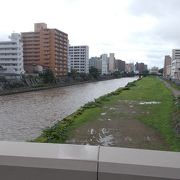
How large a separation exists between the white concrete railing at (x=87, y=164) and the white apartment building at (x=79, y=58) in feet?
321

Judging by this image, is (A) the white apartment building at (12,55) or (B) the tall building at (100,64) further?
(B) the tall building at (100,64)

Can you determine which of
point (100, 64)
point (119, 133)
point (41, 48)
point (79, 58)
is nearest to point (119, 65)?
point (100, 64)

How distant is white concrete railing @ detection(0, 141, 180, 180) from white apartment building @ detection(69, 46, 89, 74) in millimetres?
97740

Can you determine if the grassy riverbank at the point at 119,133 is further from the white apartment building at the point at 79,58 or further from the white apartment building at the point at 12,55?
the white apartment building at the point at 79,58

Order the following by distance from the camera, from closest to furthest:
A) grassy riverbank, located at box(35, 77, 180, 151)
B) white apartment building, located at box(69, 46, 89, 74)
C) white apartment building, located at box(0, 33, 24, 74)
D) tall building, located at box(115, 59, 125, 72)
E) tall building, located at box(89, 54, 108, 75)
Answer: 1. grassy riverbank, located at box(35, 77, 180, 151)
2. white apartment building, located at box(0, 33, 24, 74)
3. white apartment building, located at box(69, 46, 89, 74)
4. tall building, located at box(89, 54, 108, 75)
5. tall building, located at box(115, 59, 125, 72)

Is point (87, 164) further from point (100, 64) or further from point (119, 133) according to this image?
point (100, 64)

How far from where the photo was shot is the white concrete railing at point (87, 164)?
1473 mm

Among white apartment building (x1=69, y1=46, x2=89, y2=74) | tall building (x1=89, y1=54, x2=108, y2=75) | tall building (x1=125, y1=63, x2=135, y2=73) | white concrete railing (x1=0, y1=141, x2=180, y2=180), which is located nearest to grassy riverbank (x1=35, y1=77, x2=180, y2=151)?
white concrete railing (x1=0, y1=141, x2=180, y2=180)

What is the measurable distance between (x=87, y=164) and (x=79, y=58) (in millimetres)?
100709

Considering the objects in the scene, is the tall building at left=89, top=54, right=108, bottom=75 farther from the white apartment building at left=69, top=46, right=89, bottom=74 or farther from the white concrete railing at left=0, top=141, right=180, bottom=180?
the white concrete railing at left=0, top=141, right=180, bottom=180

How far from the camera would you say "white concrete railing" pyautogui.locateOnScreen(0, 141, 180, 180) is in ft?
4.83

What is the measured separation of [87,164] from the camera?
5.07 ft

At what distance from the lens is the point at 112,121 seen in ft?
45.1

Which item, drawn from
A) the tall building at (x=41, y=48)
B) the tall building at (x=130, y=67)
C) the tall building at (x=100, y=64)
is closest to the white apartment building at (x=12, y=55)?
the tall building at (x=41, y=48)
